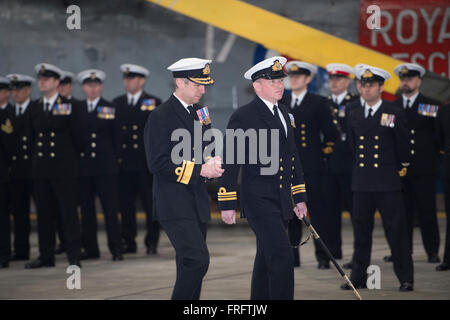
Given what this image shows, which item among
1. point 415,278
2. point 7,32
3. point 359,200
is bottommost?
point 415,278

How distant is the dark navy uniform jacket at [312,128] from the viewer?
9.88m

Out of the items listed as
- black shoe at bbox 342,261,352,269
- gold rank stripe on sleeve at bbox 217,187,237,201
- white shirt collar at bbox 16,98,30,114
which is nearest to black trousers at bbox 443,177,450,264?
black shoe at bbox 342,261,352,269

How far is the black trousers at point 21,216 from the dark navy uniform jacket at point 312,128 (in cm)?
335

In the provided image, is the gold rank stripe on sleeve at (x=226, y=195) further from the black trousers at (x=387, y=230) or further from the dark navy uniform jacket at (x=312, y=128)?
the dark navy uniform jacket at (x=312, y=128)

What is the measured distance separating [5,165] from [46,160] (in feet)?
3.06

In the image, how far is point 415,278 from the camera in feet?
29.4

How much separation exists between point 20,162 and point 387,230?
14.9ft

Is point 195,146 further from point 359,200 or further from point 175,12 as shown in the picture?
point 175,12

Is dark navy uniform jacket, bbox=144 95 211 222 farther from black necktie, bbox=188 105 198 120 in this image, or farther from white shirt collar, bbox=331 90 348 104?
white shirt collar, bbox=331 90 348 104

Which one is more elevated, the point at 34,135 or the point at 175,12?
the point at 175,12

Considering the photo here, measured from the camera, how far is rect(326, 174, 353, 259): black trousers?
33.7 ft

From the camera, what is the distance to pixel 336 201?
10430mm

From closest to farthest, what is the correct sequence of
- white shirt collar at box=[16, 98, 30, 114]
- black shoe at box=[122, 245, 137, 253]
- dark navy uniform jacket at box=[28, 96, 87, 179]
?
dark navy uniform jacket at box=[28, 96, 87, 179] < white shirt collar at box=[16, 98, 30, 114] < black shoe at box=[122, 245, 137, 253]

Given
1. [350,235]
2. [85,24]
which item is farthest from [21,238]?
[350,235]
